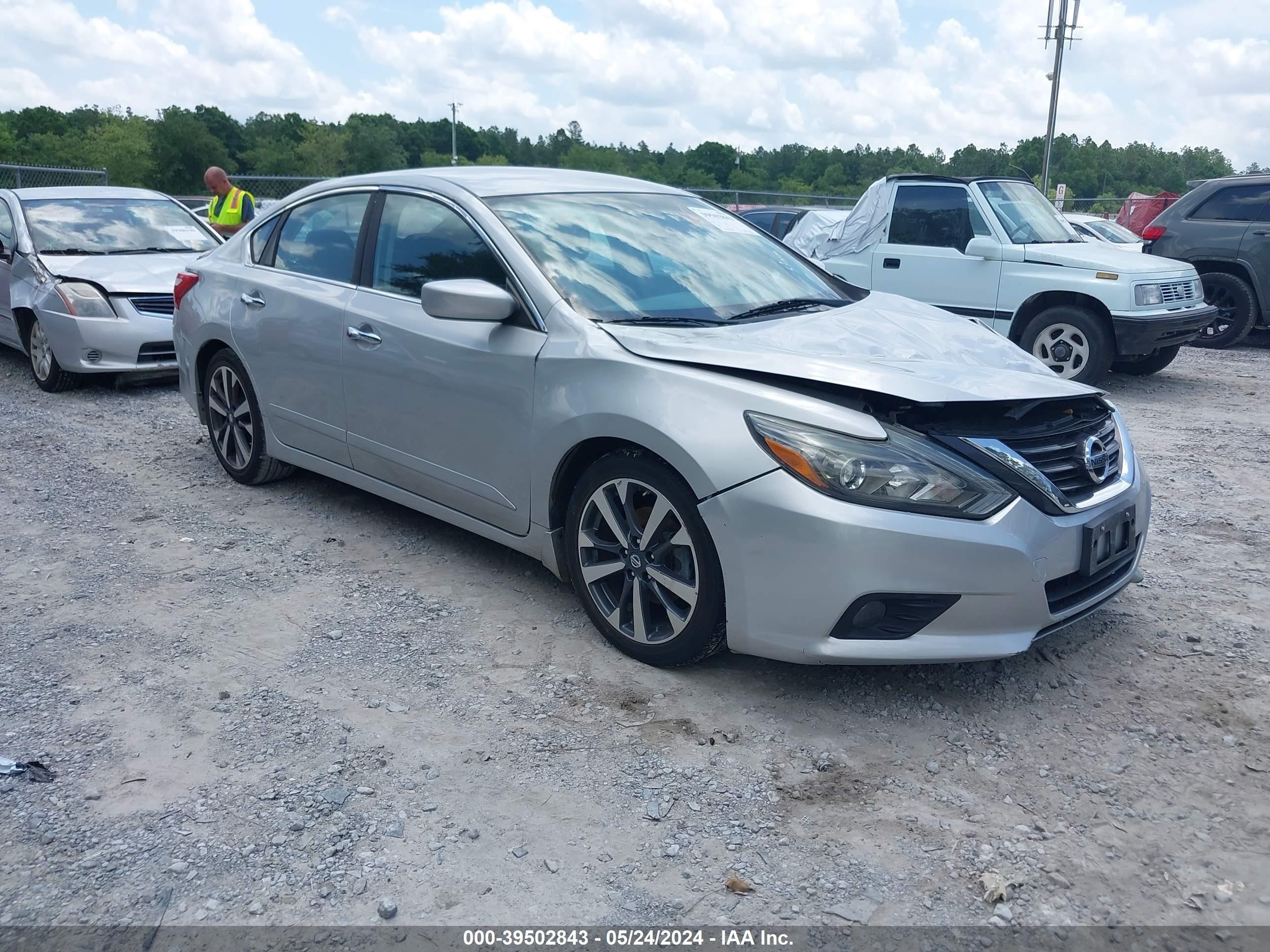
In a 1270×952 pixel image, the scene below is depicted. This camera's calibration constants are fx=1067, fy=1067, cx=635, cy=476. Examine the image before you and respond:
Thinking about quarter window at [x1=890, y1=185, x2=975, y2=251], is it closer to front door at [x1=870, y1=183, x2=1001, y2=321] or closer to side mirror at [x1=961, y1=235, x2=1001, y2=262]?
front door at [x1=870, y1=183, x2=1001, y2=321]

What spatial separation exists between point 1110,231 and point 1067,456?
1443cm

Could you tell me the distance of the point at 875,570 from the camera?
10.0 feet

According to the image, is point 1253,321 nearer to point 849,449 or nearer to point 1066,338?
point 1066,338

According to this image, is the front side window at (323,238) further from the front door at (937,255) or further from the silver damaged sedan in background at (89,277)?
the front door at (937,255)

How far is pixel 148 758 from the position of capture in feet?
10.2

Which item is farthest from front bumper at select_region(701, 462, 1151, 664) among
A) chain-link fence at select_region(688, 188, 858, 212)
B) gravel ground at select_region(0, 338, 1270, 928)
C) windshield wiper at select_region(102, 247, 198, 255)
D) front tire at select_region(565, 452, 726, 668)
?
chain-link fence at select_region(688, 188, 858, 212)

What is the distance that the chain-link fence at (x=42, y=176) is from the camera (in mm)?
17141

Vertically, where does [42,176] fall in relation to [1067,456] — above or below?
above

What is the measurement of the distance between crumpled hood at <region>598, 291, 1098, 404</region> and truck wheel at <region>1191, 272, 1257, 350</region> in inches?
355

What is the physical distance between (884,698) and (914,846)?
80 centimetres

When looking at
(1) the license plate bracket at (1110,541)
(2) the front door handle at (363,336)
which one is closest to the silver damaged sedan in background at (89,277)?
(2) the front door handle at (363,336)

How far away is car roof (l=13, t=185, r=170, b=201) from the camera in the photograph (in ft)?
30.3

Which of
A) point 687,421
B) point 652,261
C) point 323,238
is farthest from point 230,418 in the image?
point 687,421

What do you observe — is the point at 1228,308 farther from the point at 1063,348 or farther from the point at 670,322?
the point at 670,322
